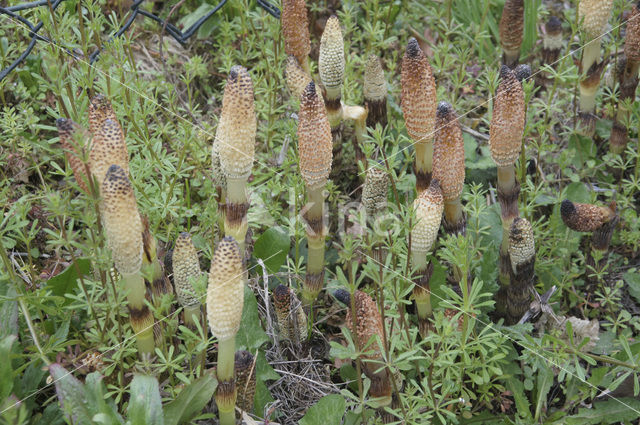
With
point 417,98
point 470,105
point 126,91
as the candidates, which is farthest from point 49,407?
point 470,105

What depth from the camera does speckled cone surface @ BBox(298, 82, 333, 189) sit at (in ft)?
6.29

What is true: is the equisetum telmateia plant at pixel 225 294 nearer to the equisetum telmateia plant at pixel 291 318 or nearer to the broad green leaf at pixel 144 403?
the broad green leaf at pixel 144 403

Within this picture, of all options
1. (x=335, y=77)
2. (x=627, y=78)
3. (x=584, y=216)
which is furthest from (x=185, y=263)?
(x=627, y=78)

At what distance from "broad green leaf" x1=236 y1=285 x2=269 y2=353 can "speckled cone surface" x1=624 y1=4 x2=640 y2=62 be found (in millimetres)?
1926

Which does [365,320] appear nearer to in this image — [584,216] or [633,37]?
[584,216]

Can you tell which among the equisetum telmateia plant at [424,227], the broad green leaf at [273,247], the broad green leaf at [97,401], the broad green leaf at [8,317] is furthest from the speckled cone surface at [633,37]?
the broad green leaf at [8,317]

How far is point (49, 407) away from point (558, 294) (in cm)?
186

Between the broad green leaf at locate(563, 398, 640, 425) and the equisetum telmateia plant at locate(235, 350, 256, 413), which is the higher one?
the equisetum telmateia plant at locate(235, 350, 256, 413)

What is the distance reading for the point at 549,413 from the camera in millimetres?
2365

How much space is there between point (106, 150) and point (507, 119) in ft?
3.89

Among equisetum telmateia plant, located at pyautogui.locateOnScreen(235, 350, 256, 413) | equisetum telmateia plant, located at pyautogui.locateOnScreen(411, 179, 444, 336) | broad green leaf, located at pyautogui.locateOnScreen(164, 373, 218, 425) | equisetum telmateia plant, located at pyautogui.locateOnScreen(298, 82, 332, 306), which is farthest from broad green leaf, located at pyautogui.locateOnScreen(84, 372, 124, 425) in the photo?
equisetum telmateia plant, located at pyautogui.locateOnScreen(411, 179, 444, 336)

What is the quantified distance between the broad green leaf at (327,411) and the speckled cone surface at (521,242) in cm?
78

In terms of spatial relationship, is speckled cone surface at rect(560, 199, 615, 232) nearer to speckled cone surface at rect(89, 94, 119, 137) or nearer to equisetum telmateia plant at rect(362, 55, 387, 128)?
equisetum telmateia plant at rect(362, 55, 387, 128)

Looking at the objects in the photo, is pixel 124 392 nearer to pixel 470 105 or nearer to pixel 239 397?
pixel 239 397
